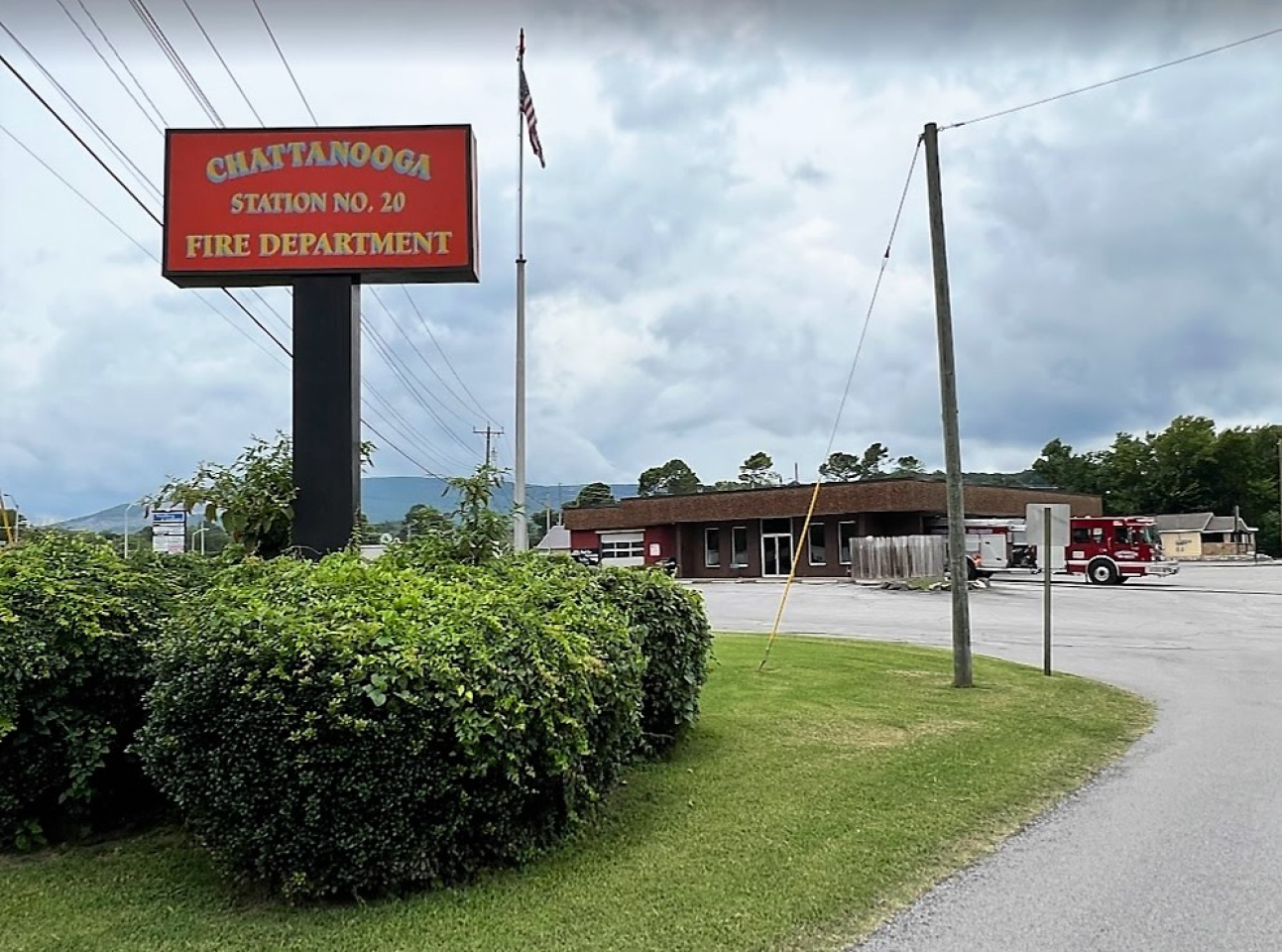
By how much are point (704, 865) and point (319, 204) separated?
751 centimetres

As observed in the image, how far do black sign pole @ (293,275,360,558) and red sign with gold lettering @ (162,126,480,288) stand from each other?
31 cm

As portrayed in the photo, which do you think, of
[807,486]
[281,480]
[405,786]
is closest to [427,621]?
[405,786]

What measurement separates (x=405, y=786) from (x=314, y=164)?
24.0 ft

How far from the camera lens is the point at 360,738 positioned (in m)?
4.82

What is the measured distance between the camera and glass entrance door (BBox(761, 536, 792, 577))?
48.2m

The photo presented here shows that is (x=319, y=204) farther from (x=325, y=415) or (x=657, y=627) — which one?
(x=657, y=627)

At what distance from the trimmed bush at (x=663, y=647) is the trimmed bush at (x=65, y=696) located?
3.16m

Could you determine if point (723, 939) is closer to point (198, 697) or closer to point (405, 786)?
point (405, 786)

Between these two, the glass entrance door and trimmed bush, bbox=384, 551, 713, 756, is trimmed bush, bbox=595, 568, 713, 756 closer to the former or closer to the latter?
trimmed bush, bbox=384, 551, 713, 756

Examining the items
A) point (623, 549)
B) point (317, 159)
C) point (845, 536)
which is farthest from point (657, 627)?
point (623, 549)

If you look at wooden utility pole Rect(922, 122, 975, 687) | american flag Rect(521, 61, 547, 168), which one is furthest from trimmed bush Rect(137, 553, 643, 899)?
american flag Rect(521, 61, 547, 168)

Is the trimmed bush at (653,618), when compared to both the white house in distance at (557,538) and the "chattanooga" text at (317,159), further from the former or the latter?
the white house in distance at (557,538)

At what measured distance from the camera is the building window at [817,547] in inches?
1860

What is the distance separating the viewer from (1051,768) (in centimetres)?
788
